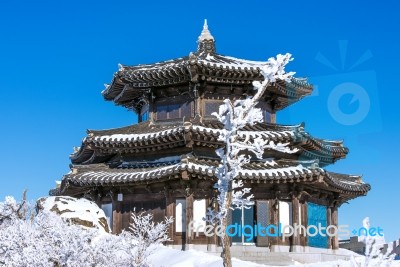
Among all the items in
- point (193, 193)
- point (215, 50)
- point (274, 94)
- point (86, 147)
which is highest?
point (215, 50)

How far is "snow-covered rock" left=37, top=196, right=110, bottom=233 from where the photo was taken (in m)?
21.4

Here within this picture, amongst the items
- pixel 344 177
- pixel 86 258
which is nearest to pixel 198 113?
pixel 344 177

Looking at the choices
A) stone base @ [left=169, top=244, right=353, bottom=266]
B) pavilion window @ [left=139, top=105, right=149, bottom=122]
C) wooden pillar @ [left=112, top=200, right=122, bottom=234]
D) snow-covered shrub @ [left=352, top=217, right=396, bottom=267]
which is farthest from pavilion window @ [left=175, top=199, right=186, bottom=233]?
snow-covered shrub @ [left=352, top=217, right=396, bottom=267]

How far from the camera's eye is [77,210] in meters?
21.8

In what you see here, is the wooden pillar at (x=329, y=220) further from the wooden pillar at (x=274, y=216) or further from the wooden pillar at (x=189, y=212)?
the wooden pillar at (x=189, y=212)

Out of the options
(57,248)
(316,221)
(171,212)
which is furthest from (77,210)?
(316,221)

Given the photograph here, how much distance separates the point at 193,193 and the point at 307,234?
5437mm

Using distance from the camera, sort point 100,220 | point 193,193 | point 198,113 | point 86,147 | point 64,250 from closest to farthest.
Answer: point 64,250
point 100,220
point 193,193
point 198,113
point 86,147

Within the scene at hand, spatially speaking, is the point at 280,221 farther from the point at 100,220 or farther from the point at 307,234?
the point at 100,220

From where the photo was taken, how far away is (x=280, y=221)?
959 inches

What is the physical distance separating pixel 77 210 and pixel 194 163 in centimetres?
498

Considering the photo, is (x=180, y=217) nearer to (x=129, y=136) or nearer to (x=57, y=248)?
(x=129, y=136)

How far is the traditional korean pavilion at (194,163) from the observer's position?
23500 millimetres

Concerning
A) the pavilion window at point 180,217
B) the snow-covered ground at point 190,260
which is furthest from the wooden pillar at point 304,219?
the pavilion window at point 180,217
